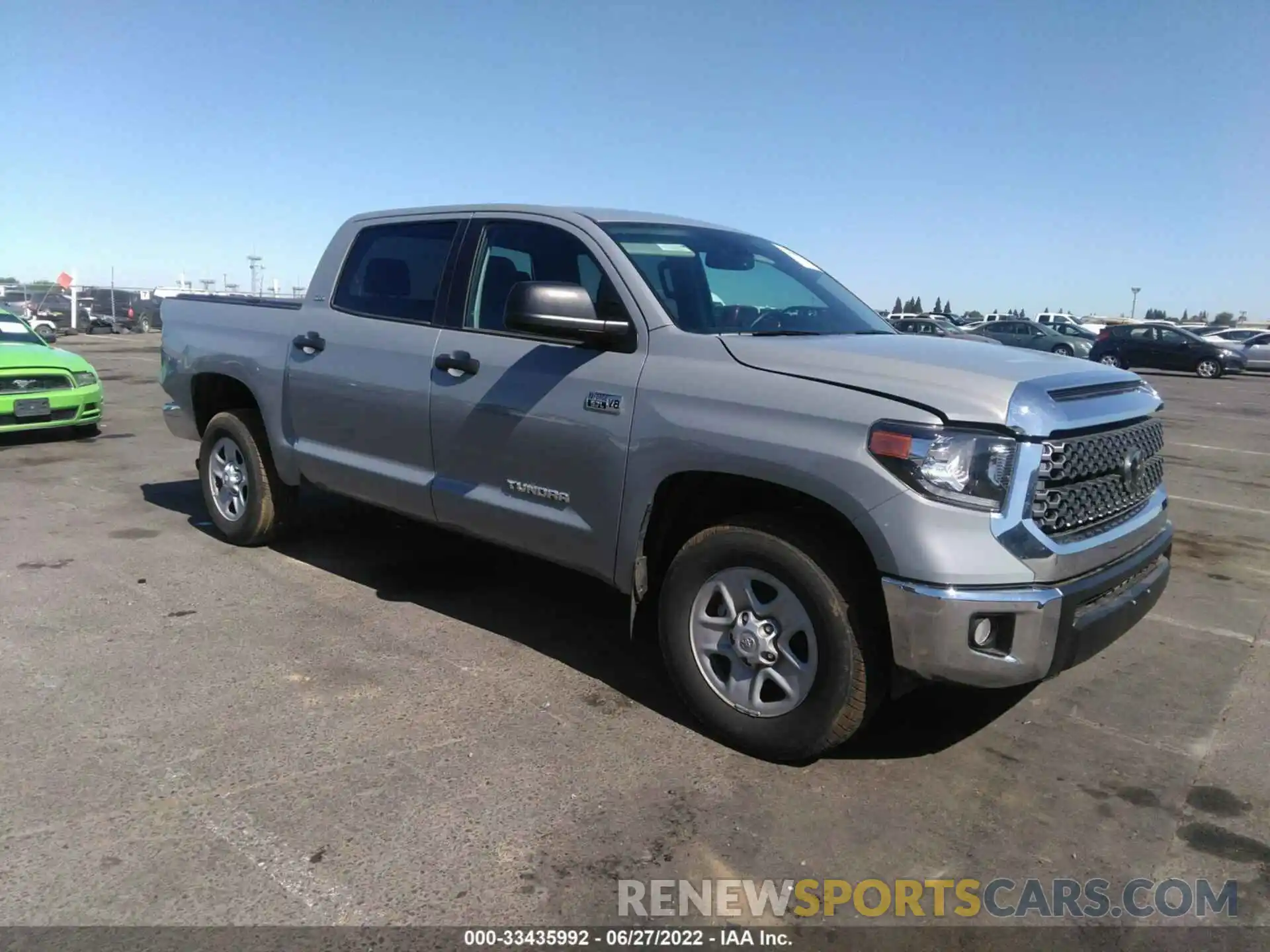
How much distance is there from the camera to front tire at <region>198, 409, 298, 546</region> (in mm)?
5699

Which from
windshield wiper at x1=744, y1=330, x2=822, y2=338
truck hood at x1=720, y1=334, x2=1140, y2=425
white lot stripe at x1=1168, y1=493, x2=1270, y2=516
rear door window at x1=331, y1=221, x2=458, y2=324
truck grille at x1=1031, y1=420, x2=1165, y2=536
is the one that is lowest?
white lot stripe at x1=1168, y1=493, x2=1270, y2=516

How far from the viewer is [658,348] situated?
370 cm

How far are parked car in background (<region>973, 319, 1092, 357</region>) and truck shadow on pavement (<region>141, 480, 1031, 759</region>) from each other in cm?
2565

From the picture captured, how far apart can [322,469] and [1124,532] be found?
385cm

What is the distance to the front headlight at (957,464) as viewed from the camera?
116 inches

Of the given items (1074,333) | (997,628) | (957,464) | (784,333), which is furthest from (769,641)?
(1074,333)

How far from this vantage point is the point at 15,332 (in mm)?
10469

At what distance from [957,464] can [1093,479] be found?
63 cm

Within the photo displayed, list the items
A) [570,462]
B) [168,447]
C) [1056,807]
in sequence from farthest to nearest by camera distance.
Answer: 1. [168,447]
2. [570,462]
3. [1056,807]

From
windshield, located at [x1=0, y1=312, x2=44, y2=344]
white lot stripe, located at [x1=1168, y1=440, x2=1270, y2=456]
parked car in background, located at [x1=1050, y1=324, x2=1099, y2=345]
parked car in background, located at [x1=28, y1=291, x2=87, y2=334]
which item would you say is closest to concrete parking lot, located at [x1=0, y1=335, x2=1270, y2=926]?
windshield, located at [x1=0, y1=312, x2=44, y2=344]

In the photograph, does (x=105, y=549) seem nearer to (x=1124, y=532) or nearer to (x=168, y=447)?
(x=168, y=447)

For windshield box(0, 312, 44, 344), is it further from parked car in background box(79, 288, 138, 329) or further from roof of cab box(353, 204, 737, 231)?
parked car in background box(79, 288, 138, 329)

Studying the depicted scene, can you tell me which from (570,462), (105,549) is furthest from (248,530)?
(570,462)

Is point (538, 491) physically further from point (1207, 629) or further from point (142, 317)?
point (142, 317)
